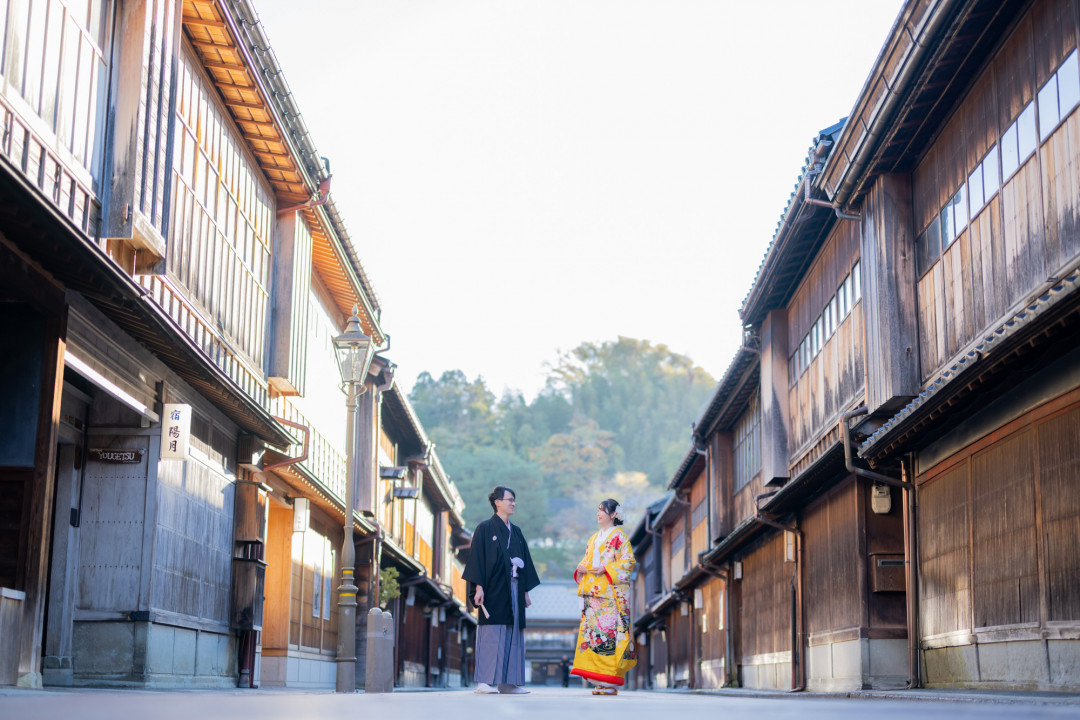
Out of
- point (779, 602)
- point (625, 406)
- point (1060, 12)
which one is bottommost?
point (779, 602)

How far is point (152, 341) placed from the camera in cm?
1295

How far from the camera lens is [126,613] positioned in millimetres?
13453

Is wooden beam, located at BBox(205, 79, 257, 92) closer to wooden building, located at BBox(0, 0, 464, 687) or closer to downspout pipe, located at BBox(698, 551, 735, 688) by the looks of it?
wooden building, located at BBox(0, 0, 464, 687)

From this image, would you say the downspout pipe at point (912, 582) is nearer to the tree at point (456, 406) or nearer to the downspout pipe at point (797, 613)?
the downspout pipe at point (797, 613)

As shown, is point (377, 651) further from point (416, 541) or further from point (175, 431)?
point (416, 541)

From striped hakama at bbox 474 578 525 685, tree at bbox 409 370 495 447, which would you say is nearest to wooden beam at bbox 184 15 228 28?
striped hakama at bbox 474 578 525 685

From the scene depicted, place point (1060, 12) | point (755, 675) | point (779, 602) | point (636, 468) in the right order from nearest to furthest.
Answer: point (1060, 12), point (779, 602), point (755, 675), point (636, 468)

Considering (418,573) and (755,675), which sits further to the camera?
(418,573)

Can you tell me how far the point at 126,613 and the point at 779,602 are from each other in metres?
13.1

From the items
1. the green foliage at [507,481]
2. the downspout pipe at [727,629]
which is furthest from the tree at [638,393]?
the downspout pipe at [727,629]

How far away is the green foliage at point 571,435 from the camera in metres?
91.2

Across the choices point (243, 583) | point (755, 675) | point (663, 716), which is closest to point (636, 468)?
point (755, 675)

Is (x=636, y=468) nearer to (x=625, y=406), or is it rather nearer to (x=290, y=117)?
(x=625, y=406)

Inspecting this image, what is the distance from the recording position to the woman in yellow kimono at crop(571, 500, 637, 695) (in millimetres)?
13594
